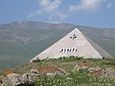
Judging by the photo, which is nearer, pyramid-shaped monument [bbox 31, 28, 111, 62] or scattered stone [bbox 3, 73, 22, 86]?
scattered stone [bbox 3, 73, 22, 86]

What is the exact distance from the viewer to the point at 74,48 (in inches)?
2517

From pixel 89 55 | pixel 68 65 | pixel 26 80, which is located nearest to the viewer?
pixel 26 80

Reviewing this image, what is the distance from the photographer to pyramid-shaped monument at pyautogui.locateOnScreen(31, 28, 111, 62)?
2458 inches

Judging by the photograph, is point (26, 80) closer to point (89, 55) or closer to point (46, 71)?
point (46, 71)

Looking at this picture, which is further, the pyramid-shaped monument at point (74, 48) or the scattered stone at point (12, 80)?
the pyramid-shaped monument at point (74, 48)

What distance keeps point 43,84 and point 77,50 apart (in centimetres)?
3760

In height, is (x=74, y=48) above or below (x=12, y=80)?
above

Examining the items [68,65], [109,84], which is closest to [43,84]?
[109,84]

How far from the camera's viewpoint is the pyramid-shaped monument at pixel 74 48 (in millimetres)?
62438

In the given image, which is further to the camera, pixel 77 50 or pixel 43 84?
pixel 77 50

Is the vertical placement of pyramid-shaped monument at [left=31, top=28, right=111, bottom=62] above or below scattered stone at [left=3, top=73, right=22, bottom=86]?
above

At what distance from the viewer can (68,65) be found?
49.1 metres

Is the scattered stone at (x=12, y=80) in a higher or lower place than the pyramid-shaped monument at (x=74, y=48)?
lower

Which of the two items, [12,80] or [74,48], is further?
[74,48]
